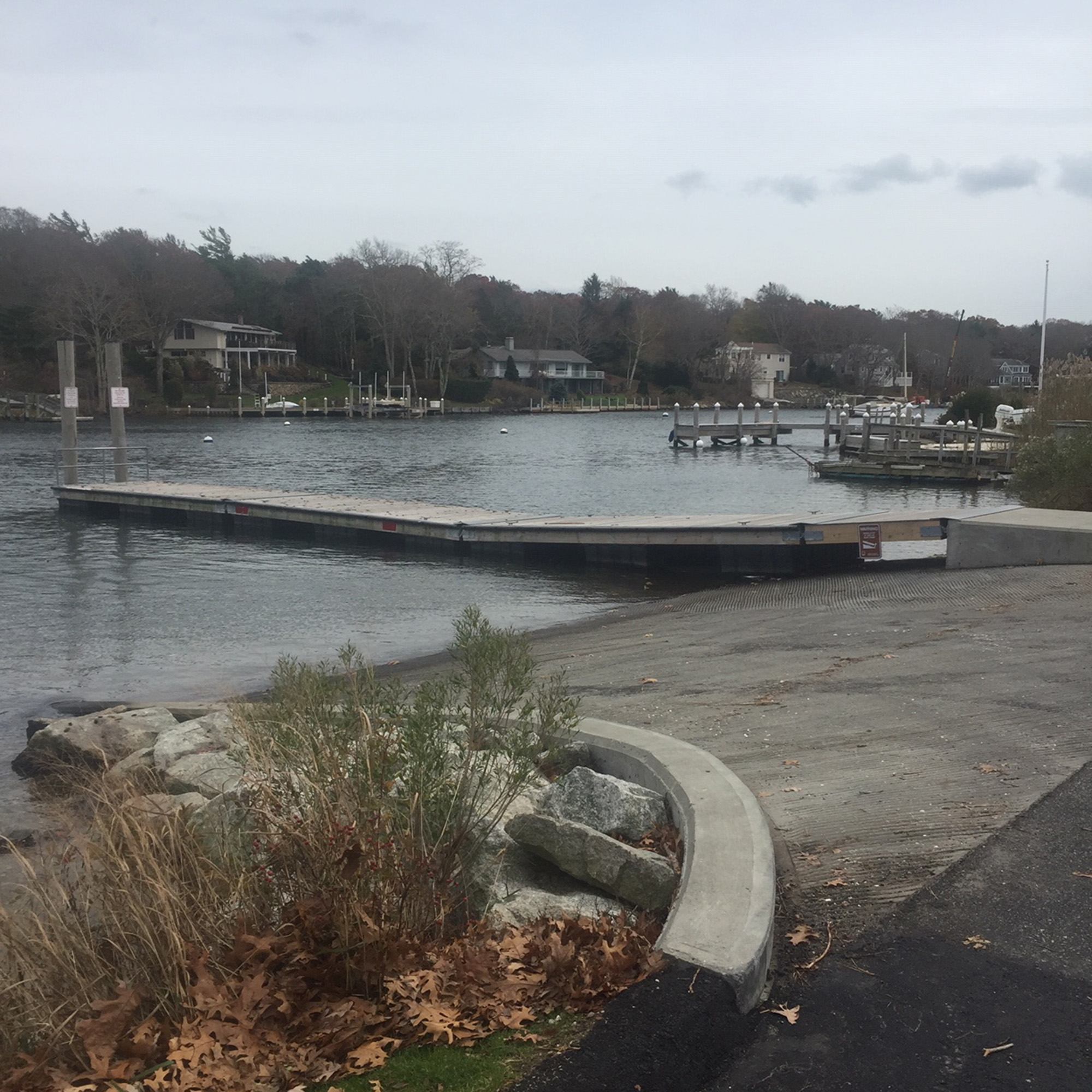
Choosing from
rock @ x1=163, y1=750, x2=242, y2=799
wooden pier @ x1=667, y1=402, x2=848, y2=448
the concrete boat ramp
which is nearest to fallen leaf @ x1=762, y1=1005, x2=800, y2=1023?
rock @ x1=163, y1=750, x2=242, y2=799

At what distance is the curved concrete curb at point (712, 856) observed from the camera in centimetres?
400

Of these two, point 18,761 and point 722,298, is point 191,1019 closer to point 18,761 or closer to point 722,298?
point 18,761

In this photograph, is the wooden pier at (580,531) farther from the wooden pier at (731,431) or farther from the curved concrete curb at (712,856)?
the wooden pier at (731,431)

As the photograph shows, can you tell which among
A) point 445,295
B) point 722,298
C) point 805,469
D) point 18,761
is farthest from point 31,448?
point 722,298

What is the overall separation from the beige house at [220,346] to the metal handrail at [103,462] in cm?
5403

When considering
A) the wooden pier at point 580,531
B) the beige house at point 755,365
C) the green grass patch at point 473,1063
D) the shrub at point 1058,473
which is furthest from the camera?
the beige house at point 755,365

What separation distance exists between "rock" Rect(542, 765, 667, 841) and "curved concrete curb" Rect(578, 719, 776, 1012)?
0.47 ft

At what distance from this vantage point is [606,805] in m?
5.58

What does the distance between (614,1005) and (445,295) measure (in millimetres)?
116334

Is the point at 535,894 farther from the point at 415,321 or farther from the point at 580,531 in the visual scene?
the point at 415,321

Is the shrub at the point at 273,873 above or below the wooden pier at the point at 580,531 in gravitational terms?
above

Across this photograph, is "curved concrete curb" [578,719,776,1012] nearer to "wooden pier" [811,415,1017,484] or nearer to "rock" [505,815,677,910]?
"rock" [505,815,677,910]

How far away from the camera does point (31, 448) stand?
5669cm

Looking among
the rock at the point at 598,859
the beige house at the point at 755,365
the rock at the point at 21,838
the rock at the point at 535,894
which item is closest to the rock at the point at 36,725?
the rock at the point at 21,838
